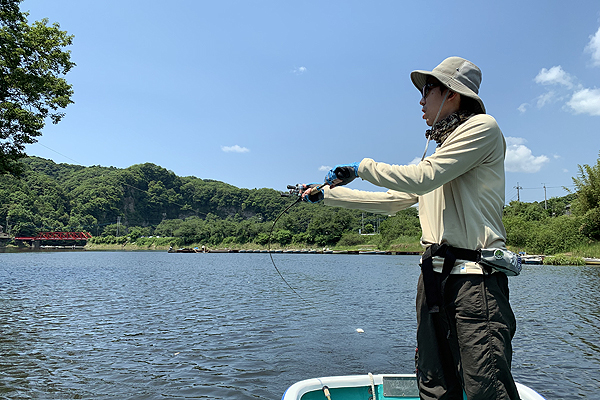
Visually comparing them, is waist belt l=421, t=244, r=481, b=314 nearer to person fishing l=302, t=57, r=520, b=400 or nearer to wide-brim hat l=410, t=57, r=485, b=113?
person fishing l=302, t=57, r=520, b=400

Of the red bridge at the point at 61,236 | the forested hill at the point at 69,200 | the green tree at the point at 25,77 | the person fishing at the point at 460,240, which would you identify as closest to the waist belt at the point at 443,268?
the person fishing at the point at 460,240

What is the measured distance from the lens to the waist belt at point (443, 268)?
2.21 metres

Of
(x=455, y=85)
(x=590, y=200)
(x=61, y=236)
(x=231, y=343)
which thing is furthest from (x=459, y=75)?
(x=61, y=236)

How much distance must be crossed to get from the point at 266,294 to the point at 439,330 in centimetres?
1865

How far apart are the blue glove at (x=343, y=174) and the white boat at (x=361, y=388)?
2.29 metres

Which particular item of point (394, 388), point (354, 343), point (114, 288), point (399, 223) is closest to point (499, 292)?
point (394, 388)

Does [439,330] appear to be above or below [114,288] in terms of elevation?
above

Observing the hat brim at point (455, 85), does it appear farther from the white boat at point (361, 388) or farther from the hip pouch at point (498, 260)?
the white boat at point (361, 388)

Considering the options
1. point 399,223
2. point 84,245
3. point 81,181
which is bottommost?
point 84,245

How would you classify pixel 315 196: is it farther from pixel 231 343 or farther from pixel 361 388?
pixel 231 343

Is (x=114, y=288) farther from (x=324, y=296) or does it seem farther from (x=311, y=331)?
(x=311, y=331)

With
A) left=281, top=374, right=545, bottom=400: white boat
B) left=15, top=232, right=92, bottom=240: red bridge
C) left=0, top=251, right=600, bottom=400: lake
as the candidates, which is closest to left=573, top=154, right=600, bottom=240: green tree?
left=0, top=251, right=600, bottom=400: lake

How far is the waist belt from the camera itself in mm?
2206

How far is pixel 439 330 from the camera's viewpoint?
235 centimetres
